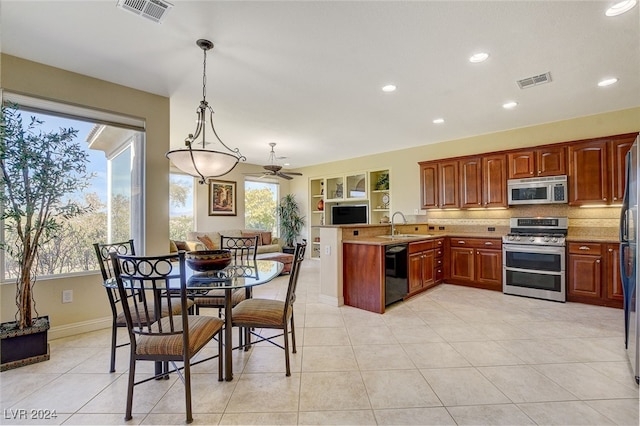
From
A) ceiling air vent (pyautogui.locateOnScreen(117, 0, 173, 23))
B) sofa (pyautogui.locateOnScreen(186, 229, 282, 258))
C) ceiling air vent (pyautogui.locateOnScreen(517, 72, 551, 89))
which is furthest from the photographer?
sofa (pyautogui.locateOnScreen(186, 229, 282, 258))

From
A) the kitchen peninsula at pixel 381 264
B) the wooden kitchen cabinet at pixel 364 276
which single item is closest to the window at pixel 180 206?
the kitchen peninsula at pixel 381 264

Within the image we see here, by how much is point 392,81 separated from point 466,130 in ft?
8.29

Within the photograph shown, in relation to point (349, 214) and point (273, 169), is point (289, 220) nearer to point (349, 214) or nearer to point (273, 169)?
point (349, 214)

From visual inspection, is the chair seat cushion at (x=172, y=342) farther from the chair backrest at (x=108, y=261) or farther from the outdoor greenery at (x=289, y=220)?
the outdoor greenery at (x=289, y=220)

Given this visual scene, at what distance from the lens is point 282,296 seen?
4.58m

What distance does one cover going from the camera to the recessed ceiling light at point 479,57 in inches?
105

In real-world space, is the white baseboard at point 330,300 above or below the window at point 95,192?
below

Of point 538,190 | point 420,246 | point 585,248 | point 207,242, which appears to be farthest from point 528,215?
point 207,242

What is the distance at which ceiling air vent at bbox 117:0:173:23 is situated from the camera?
2010 mm

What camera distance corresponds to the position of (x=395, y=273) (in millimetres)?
4000

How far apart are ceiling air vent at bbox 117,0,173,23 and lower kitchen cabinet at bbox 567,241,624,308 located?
532 centimetres

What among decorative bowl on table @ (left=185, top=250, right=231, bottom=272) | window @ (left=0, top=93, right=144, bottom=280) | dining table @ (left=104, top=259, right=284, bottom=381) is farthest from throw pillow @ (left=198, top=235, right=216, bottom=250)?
decorative bowl on table @ (left=185, top=250, right=231, bottom=272)

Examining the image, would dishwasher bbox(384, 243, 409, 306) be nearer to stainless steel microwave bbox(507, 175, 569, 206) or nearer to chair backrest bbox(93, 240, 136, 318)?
stainless steel microwave bbox(507, 175, 569, 206)

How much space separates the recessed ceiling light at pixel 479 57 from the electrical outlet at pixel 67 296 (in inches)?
181
